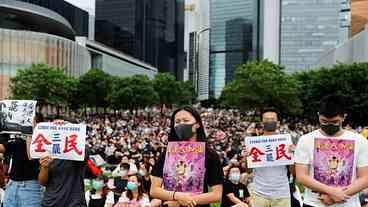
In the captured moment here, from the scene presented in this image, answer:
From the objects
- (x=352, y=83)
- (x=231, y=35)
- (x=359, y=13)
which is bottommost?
(x=352, y=83)

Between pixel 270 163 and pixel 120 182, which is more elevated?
pixel 270 163

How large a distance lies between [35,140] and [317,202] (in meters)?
2.66

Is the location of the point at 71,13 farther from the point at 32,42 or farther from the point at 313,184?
the point at 313,184

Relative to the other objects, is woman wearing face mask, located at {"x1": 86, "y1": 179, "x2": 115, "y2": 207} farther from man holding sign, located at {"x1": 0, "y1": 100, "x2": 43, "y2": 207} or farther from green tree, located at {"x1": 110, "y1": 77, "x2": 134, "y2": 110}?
green tree, located at {"x1": 110, "y1": 77, "x2": 134, "y2": 110}

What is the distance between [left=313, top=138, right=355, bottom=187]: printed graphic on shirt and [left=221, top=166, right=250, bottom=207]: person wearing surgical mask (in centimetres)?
259

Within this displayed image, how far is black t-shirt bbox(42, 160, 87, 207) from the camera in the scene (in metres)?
5.44

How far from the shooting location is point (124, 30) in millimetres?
149000

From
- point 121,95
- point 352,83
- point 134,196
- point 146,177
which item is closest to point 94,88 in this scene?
point 121,95

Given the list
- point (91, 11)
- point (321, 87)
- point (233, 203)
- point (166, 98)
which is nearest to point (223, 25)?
point (91, 11)

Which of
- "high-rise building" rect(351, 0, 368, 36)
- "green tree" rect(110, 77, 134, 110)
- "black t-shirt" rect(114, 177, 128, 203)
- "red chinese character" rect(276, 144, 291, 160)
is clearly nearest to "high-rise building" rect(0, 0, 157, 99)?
"green tree" rect(110, 77, 134, 110)

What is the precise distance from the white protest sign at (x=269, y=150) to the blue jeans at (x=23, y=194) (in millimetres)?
2198

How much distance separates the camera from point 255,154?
5.88m

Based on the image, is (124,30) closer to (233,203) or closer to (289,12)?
(289,12)

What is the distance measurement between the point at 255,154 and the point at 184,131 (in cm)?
194
